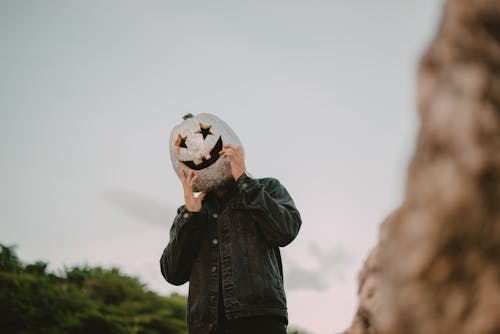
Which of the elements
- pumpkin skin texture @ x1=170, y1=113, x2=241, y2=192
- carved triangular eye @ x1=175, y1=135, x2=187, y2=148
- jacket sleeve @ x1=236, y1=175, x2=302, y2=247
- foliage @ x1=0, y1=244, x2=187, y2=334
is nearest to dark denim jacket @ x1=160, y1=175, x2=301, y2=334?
jacket sleeve @ x1=236, y1=175, x2=302, y2=247

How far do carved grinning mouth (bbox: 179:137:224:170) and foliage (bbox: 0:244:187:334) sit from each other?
4729 millimetres

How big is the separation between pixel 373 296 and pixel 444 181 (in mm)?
817

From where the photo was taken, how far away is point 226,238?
3.81 meters

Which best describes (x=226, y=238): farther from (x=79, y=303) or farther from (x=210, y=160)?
(x=79, y=303)

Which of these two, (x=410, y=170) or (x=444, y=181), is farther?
(x=410, y=170)

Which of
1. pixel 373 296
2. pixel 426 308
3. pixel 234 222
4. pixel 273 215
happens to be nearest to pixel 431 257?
pixel 426 308

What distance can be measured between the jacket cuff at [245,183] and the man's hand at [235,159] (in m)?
0.10

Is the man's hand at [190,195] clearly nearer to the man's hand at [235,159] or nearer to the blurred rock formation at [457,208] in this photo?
the man's hand at [235,159]

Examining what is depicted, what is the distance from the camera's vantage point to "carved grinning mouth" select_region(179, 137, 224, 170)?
4.05 m

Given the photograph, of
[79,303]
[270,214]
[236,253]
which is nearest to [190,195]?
[236,253]

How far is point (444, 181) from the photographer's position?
1253 mm

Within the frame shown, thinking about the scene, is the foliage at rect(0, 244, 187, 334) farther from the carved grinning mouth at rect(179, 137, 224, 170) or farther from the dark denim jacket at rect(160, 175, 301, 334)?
the carved grinning mouth at rect(179, 137, 224, 170)

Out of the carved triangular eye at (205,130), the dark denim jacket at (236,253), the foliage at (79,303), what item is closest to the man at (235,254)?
the dark denim jacket at (236,253)

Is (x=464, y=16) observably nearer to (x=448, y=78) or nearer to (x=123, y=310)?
(x=448, y=78)
